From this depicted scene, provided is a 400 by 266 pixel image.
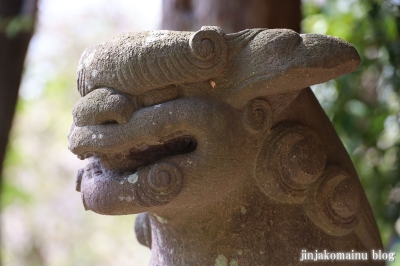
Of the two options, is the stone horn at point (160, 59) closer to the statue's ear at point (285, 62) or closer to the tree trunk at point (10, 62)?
the statue's ear at point (285, 62)

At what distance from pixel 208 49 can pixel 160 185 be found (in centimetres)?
28

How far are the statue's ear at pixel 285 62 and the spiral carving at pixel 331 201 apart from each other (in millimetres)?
230

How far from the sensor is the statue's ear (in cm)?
95

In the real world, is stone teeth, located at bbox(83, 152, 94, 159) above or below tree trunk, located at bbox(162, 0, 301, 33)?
below

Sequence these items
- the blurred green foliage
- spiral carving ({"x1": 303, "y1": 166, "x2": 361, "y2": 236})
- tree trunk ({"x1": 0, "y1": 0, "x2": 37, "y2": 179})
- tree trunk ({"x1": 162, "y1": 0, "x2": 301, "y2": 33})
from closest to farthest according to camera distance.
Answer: spiral carving ({"x1": 303, "y1": 166, "x2": 361, "y2": 236}) → tree trunk ({"x1": 162, "y1": 0, "x2": 301, "y2": 33}) → the blurred green foliage → tree trunk ({"x1": 0, "y1": 0, "x2": 37, "y2": 179})

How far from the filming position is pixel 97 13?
640 cm

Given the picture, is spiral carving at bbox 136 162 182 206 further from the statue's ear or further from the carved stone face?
the statue's ear

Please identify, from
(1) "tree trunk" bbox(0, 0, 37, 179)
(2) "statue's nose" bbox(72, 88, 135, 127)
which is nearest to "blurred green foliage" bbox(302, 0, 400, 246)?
(2) "statue's nose" bbox(72, 88, 135, 127)

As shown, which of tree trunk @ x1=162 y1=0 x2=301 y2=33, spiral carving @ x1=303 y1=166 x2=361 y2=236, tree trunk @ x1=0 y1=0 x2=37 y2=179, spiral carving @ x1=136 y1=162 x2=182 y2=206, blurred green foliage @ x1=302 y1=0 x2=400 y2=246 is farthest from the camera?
tree trunk @ x1=0 y1=0 x2=37 y2=179

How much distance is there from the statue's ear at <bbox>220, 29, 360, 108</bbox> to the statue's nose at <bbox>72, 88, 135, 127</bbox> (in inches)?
8.6

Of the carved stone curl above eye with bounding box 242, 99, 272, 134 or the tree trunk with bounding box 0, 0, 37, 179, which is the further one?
the tree trunk with bounding box 0, 0, 37, 179

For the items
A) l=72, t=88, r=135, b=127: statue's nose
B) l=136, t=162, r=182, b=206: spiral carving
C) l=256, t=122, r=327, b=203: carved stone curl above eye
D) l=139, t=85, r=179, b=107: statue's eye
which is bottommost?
l=136, t=162, r=182, b=206: spiral carving

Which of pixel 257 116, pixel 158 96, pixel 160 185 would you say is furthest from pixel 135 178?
pixel 257 116

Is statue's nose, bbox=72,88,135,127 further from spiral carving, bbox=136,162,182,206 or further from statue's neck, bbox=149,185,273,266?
statue's neck, bbox=149,185,273,266
